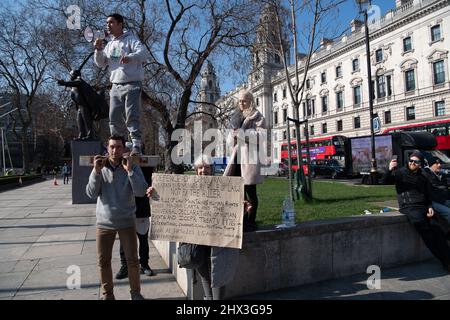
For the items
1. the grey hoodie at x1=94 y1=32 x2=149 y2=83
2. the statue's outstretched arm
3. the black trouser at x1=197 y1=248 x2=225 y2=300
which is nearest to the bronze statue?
the statue's outstretched arm

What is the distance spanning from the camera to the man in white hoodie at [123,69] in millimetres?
4977

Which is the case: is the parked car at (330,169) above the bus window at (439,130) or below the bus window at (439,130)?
below

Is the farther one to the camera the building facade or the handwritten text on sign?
the building facade

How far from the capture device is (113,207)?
3.58 m

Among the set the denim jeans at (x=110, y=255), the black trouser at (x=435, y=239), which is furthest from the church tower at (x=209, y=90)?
the denim jeans at (x=110, y=255)

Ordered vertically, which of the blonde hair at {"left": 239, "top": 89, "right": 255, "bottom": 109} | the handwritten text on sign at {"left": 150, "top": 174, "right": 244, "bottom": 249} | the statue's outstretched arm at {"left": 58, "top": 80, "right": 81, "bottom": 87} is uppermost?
the statue's outstretched arm at {"left": 58, "top": 80, "right": 81, "bottom": 87}

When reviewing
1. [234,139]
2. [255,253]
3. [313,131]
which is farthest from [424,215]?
[313,131]

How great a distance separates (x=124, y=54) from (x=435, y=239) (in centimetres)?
548

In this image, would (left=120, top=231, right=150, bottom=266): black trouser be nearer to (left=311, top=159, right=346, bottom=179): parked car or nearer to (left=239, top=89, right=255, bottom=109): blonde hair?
(left=239, top=89, right=255, bottom=109): blonde hair

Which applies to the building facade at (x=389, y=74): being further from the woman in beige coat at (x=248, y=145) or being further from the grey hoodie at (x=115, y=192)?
the grey hoodie at (x=115, y=192)

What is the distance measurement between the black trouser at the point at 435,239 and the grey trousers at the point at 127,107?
474 centimetres

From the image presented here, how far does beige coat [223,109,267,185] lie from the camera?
400 centimetres

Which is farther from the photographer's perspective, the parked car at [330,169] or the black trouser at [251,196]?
the parked car at [330,169]
